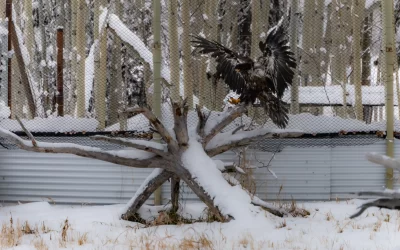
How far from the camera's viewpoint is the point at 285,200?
5.04m

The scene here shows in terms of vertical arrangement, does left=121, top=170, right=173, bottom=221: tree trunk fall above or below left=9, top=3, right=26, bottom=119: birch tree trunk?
below

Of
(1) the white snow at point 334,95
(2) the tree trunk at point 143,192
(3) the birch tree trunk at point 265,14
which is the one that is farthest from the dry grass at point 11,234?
(3) the birch tree trunk at point 265,14

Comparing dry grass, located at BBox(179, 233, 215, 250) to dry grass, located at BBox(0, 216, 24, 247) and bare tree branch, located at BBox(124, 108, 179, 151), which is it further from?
dry grass, located at BBox(0, 216, 24, 247)

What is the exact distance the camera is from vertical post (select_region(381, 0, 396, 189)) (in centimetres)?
495

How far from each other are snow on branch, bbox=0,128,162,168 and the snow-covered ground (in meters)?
0.55

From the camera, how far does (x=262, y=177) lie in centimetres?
504

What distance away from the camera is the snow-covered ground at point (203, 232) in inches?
129

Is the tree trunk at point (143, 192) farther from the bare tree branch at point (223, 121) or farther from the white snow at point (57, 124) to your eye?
the white snow at point (57, 124)

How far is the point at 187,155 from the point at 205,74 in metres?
1.48

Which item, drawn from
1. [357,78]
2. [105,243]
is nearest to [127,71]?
[357,78]

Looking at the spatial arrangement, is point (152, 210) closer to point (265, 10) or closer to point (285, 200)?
point (285, 200)

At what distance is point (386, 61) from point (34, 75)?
5.42 meters

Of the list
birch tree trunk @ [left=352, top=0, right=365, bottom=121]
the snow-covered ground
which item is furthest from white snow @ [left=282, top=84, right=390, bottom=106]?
the snow-covered ground

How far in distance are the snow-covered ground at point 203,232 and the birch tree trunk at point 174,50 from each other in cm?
133
